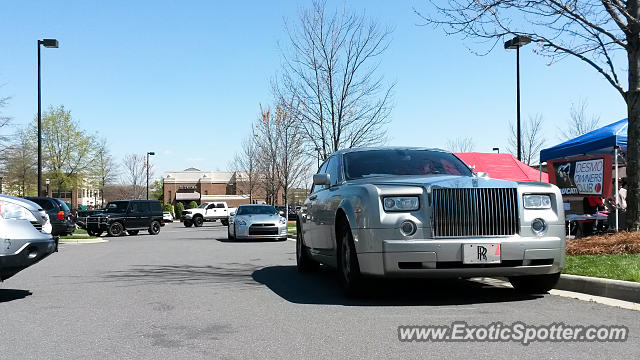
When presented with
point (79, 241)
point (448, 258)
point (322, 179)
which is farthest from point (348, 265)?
point (79, 241)

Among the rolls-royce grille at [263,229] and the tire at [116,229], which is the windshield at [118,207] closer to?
the tire at [116,229]

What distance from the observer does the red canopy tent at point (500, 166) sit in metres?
19.7

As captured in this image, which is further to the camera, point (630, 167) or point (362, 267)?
point (630, 167)

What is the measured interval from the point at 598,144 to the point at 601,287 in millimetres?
7124

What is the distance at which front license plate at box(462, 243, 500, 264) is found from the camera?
6203 mm

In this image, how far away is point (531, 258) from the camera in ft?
20.9

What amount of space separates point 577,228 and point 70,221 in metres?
17.6

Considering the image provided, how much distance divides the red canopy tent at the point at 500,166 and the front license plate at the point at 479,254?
13576mm

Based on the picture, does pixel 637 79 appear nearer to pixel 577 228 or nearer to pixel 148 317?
pixel 577 228

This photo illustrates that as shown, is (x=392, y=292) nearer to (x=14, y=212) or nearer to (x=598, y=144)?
(x=14, y=212)

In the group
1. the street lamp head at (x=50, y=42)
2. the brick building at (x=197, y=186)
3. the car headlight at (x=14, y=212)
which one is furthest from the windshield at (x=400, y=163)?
the brick building at (x=197, y=186)

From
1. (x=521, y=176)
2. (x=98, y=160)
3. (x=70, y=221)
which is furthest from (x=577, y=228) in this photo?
(x=98, y=160)

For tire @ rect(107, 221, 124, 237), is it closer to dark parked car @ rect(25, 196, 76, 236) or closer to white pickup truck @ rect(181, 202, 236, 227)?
dark parked car @ rect(25, 196, 76, 236)

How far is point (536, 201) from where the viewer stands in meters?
6.62
